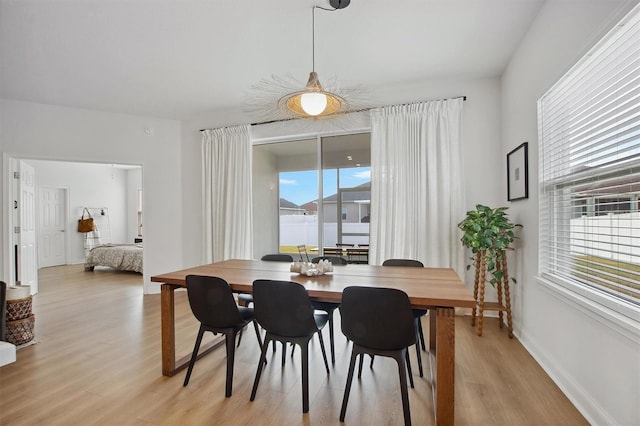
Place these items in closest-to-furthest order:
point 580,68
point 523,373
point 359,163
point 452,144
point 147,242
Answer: point 580,68 < point 523,373 < point 452,144 < point 359,163 < point 147,242

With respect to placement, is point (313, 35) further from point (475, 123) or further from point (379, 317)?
point (379, 317)

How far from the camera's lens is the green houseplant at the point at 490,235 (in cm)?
288

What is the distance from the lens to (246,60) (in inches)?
126

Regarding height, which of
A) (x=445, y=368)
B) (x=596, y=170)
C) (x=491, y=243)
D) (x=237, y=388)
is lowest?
(x=237, y=388)

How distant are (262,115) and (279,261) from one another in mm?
2354

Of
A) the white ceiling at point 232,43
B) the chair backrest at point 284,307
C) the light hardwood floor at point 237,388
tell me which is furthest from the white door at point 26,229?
the chair backrest at point 284,307

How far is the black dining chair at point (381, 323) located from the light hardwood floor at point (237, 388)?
402 millimetres

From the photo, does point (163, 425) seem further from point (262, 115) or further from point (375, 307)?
point (262, 115)

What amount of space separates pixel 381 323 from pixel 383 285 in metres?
0.37

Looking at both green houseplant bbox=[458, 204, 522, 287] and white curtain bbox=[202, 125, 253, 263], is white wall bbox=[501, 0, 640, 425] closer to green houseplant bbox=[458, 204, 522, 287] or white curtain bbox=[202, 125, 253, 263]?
green houseplant bbox=[458, 204, 522, 287]

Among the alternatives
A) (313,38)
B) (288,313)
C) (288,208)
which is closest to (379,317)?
(288,313)

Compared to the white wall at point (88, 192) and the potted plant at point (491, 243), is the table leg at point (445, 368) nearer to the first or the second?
the potted plant at point (491, 243)

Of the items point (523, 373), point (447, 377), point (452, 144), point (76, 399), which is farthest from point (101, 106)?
point (523, 373)

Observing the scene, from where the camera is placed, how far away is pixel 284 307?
1.87 meters
